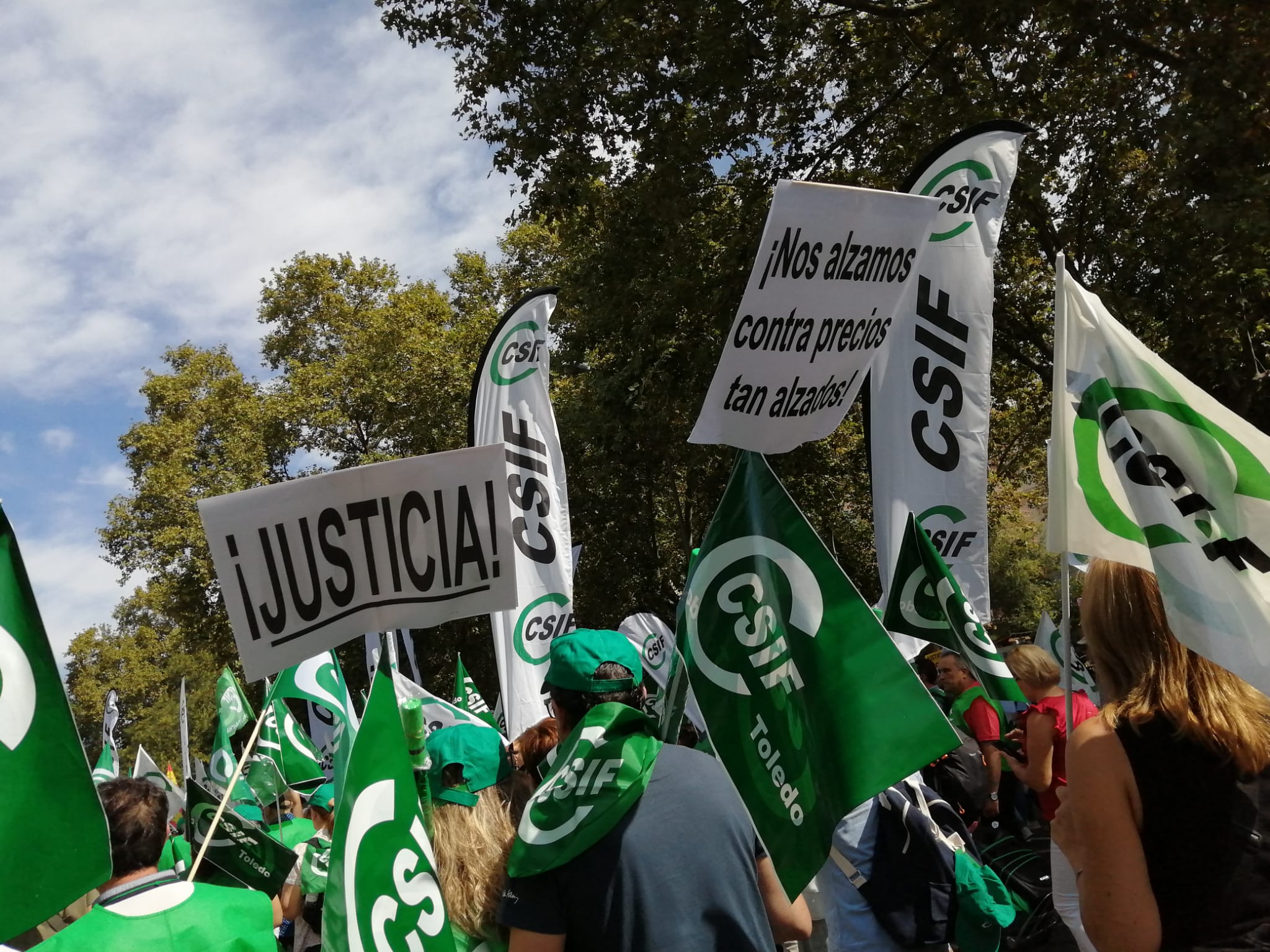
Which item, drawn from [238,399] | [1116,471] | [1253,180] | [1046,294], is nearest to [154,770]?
[1116,471]

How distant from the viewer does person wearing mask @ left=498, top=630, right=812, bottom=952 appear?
2395 mm

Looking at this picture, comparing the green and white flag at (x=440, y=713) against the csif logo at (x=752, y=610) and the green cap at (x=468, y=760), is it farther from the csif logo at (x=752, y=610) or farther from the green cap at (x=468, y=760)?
the csif logo at (x=752, y=610)

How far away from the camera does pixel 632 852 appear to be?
2.42 m

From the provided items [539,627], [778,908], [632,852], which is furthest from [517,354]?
[632,852]

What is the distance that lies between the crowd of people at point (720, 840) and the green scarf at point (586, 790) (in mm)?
12

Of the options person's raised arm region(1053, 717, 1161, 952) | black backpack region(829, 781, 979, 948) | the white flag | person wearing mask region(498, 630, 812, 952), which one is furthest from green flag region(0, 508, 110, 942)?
the white flag

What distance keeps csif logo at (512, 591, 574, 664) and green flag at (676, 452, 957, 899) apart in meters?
3.45

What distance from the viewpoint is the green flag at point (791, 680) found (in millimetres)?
2686

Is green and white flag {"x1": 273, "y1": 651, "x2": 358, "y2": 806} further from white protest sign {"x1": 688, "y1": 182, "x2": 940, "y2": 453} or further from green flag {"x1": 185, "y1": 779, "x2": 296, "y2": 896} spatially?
white protest sign {"x1": 688, "y1": 182, "x2": 940, "y2": 453}

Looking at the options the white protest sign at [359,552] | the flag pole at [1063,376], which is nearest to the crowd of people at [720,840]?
the flag pole at [1063,376]

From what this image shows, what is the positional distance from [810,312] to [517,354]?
3.68m

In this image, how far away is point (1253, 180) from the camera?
9062 mm

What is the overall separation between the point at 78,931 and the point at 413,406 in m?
21.9

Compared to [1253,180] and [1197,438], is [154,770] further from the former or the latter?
[1253,180]
